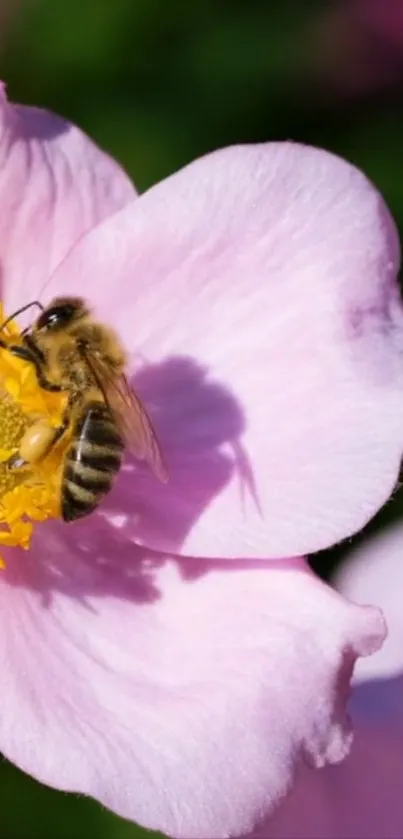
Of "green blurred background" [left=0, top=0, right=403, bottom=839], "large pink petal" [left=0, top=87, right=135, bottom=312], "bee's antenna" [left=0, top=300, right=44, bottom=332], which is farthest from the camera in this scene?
"green blurred background" [left=0, top=0, right=403, bottom=839]

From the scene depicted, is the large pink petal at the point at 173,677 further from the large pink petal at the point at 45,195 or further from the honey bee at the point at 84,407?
the large pink petal at the point at 45,195

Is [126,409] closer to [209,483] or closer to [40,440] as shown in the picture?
[40,440]

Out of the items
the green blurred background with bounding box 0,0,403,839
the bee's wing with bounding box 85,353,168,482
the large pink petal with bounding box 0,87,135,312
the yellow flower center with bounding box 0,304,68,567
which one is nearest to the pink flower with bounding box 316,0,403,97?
the green blurred background with bounding box 0,0,403,839

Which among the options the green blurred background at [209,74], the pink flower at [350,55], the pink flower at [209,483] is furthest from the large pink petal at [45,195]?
the pink flower at [350,55]

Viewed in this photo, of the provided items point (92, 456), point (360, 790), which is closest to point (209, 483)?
point (92, 456)

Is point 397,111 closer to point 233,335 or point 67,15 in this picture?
point 67,15

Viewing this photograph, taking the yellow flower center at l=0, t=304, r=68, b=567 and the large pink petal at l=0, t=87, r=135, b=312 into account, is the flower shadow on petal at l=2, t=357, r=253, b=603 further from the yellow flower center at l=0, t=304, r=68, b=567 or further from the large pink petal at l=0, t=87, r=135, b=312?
the large pink petal at l=0, t=87, r=135, b=312
